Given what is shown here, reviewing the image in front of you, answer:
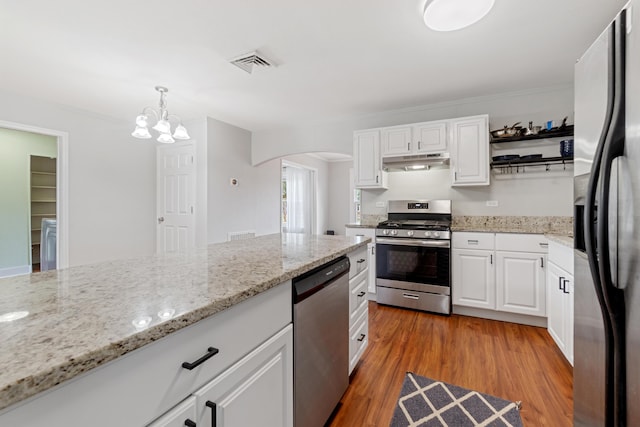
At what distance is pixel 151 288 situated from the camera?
923mm

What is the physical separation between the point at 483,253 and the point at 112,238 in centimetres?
469

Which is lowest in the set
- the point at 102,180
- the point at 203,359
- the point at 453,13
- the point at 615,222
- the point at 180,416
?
the point at 180,416

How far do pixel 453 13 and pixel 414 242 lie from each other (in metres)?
2.12

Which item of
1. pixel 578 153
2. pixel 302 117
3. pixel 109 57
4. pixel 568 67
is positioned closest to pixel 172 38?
pixel 109 57

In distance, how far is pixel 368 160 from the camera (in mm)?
3629

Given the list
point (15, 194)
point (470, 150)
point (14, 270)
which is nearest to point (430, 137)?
point (470, 150)

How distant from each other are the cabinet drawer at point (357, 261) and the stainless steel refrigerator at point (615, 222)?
3.68 feet

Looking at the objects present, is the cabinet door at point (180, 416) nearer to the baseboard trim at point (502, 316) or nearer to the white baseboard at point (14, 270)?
the baseboard trim at point (502, 316)

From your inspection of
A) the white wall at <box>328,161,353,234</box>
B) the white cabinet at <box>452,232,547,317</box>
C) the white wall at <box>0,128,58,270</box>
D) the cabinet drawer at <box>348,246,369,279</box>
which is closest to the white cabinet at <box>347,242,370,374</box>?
the cabinet drawer at <box>348,246,369,279</box>

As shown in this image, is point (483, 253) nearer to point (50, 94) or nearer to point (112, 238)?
point (112, 238)

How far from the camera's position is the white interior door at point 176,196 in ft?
13.7

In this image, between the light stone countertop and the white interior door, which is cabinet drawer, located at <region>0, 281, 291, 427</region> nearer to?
the light stone countertop

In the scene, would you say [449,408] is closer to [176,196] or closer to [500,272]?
[500,272]

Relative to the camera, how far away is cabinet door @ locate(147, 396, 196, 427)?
25.8 inches
